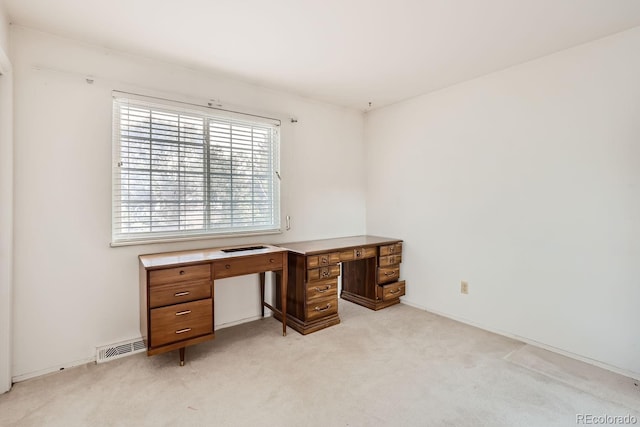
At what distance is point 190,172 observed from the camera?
109 inches

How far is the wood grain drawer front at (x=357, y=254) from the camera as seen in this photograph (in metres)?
3.11

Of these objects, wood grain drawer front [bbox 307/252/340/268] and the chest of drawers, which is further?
wood grain drawer front [bbox 307/252/340/268]

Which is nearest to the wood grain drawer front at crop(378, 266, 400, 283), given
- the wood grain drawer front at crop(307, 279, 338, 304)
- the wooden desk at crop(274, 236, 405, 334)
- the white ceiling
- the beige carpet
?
the wooden desk at crop(274, 236, 405, 334)

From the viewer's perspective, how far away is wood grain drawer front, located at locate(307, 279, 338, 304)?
2.85m

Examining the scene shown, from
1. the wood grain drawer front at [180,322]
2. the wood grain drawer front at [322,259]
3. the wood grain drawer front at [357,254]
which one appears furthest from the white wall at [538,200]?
the wood grain drawer front at [180,322]

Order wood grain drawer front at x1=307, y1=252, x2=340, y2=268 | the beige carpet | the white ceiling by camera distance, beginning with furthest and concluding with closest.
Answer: wood grain drawer front at x1=307, y1=252, x2=340, y2=268 → the white ceiling → the beige carpet

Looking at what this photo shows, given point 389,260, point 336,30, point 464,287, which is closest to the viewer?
point 336,30

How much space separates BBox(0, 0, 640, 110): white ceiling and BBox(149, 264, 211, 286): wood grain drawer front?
167cm

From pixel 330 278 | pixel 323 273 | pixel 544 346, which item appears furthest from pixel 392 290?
pixel 544 346

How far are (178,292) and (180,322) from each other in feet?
0.72

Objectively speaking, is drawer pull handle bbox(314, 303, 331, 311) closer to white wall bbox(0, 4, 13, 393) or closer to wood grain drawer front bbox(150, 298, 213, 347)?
wood grain drawer front bbox(150, 298, 213, 347)

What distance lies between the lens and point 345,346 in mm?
2570

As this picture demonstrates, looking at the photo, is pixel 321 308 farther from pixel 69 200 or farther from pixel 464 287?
pixel 69 200

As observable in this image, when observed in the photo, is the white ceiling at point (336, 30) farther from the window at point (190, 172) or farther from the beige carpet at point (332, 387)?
the beige carpet at point (332, 387)
